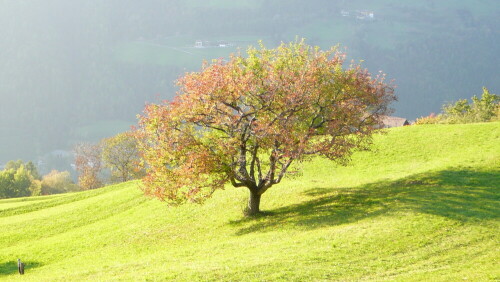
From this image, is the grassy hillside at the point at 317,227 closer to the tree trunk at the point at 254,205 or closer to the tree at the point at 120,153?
the tree trunk at the point at 254,205

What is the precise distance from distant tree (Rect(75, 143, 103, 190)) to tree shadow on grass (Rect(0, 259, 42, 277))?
72266 mm

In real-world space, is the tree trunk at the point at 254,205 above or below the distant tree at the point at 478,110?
below

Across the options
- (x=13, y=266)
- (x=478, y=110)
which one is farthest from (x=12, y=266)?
(x=478, y=110)

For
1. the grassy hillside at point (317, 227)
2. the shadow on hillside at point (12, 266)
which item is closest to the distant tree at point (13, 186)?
the grassy hillside at point (317, 227)

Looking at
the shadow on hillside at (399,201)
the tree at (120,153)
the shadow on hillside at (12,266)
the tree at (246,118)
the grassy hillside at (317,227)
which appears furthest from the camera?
the tree at (120,153)

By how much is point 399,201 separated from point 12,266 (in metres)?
30.3

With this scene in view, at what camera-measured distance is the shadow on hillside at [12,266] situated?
1319 inches

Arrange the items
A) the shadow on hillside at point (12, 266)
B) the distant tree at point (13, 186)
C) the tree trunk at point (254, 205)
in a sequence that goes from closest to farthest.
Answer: the shadow on hillside at point (12, 266), the tree trunk at point (254, 205), the distant tree at point (13, 186)

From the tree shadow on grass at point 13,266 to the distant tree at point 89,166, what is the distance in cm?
7227

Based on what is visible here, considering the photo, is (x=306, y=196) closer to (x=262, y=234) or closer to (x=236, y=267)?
(x=262, y=234)

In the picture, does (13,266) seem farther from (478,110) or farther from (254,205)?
(478,110)

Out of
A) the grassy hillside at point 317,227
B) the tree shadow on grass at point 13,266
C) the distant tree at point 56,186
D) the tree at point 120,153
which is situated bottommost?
the tree shadow on grass at point 13,266

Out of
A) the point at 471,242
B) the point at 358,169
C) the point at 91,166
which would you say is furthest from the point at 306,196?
the point at 91,166

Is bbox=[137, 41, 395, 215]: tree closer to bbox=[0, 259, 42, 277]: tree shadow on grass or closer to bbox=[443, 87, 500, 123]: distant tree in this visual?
bbox=[0, 259, 42, 277]: tree shadow on grass
